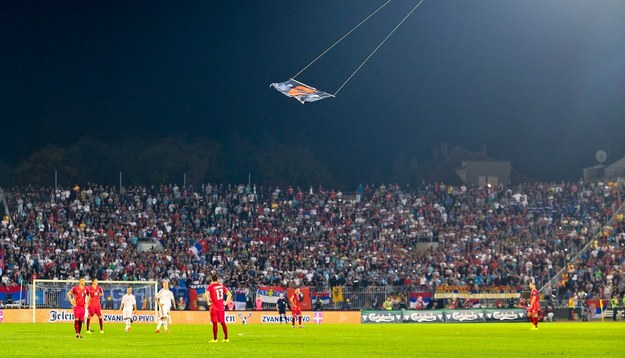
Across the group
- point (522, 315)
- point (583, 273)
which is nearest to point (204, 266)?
point (522, 315)

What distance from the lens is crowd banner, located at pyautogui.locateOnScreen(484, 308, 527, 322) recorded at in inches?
2064

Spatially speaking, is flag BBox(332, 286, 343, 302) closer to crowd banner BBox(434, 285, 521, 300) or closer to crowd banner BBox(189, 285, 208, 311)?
crowd banner BBox(434, 285, 521, 300)

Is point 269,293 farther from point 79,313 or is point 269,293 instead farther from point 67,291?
point 79,313

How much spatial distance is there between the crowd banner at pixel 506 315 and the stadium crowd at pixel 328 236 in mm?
3543

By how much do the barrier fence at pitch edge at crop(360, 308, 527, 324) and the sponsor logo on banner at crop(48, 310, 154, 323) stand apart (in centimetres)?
1128

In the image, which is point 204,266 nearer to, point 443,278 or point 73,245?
point 73,245

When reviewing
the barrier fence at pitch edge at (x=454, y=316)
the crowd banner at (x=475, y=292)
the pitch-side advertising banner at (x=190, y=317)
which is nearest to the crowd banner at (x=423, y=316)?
the barrier fence at pitch edge at (x=454, y=316)

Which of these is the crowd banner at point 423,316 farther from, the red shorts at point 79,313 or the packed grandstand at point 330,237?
the red shorts at point 79,313

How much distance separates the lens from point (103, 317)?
48.5 m

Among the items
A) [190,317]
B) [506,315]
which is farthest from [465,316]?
[190,317]

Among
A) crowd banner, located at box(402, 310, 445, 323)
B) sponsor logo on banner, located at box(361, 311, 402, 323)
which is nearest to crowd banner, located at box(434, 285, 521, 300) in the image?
crowd banner, located at box(402, 310, 445, 323)

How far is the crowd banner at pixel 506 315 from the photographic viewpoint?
2064 inches

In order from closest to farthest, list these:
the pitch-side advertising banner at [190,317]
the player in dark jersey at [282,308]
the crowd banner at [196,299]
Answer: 1. the player in dark jersey at [282,308]
2. the pitch-side advertising banner at [190,317]
3. the crowd banner at [196,299]

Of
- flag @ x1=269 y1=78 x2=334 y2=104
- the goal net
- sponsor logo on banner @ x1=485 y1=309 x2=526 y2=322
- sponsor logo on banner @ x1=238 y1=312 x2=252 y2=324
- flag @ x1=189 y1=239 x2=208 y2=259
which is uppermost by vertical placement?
flag @ x1=269 y1=78 x2=334 y2=104
